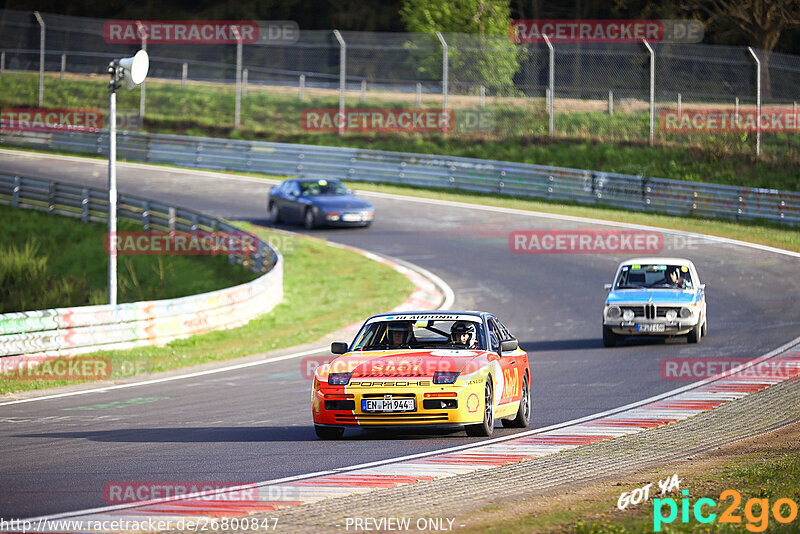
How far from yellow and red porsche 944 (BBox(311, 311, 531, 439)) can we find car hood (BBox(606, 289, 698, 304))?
23.0ft

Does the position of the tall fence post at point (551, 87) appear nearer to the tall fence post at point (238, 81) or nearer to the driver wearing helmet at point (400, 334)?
the tall fence post at point (238, 81)

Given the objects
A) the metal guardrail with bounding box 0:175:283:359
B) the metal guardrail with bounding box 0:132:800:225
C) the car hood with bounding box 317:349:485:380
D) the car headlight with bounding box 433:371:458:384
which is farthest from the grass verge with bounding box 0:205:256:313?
the car headlight with bounding box 433:371:458:384

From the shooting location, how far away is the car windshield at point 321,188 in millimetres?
33562

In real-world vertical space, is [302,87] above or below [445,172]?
above

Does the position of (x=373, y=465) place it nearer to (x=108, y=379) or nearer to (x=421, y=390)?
(x=421, y=390)

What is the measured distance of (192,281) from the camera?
28.7 meters

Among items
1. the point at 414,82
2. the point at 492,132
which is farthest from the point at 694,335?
the point at 414,82

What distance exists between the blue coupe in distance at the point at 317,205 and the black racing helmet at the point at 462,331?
67.2ft

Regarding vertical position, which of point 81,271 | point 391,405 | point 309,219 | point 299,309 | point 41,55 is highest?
point 41,55

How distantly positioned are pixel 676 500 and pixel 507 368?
4588 mm

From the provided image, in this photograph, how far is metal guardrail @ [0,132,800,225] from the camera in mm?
33594

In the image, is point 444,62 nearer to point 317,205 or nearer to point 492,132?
point 492,132

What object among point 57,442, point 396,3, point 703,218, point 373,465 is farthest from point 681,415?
point 396,3

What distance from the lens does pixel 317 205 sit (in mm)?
32719
